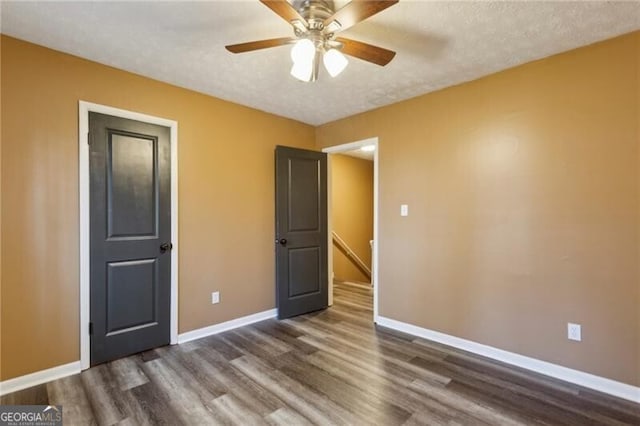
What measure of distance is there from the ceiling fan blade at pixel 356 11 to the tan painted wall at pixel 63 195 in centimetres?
194

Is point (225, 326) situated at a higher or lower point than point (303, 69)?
lower

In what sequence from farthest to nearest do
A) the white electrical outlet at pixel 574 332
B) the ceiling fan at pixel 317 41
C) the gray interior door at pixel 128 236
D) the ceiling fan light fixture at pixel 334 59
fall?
the gray interior door at pixel 128 236, the white electrical outlet at pixel 574 332, the ceiling fan light fixture at pixel 334 59, the ceiling fan at pixel 317 41

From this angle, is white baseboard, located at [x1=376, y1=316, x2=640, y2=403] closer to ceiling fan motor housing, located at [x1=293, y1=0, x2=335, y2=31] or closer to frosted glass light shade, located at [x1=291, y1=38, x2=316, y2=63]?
frosted glass light shade, located at [x1=291, y1=38, x2=316, y2=63]

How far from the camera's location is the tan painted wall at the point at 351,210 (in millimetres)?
5945

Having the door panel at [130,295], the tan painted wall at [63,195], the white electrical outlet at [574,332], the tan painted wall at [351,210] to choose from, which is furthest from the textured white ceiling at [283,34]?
the tan painted wall at [351,210]

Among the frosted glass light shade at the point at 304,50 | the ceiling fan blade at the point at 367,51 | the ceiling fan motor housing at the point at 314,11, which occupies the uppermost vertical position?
the ceiling fan motor housing at the point at 314,11

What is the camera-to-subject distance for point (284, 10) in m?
1.54

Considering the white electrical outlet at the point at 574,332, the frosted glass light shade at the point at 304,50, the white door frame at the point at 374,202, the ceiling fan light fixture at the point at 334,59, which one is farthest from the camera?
the white door frame at the point at 374,202

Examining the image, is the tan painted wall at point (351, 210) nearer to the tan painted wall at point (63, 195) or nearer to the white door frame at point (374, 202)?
the white door frame at point (374, 202)

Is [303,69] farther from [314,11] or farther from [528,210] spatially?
[528,210]

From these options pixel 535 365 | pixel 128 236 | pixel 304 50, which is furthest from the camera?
pixel 128 236

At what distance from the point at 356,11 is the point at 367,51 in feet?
1.17

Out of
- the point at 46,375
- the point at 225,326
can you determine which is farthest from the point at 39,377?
the point at 225,326

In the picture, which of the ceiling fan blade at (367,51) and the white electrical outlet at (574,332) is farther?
the white electrical outlet at (574,332)
